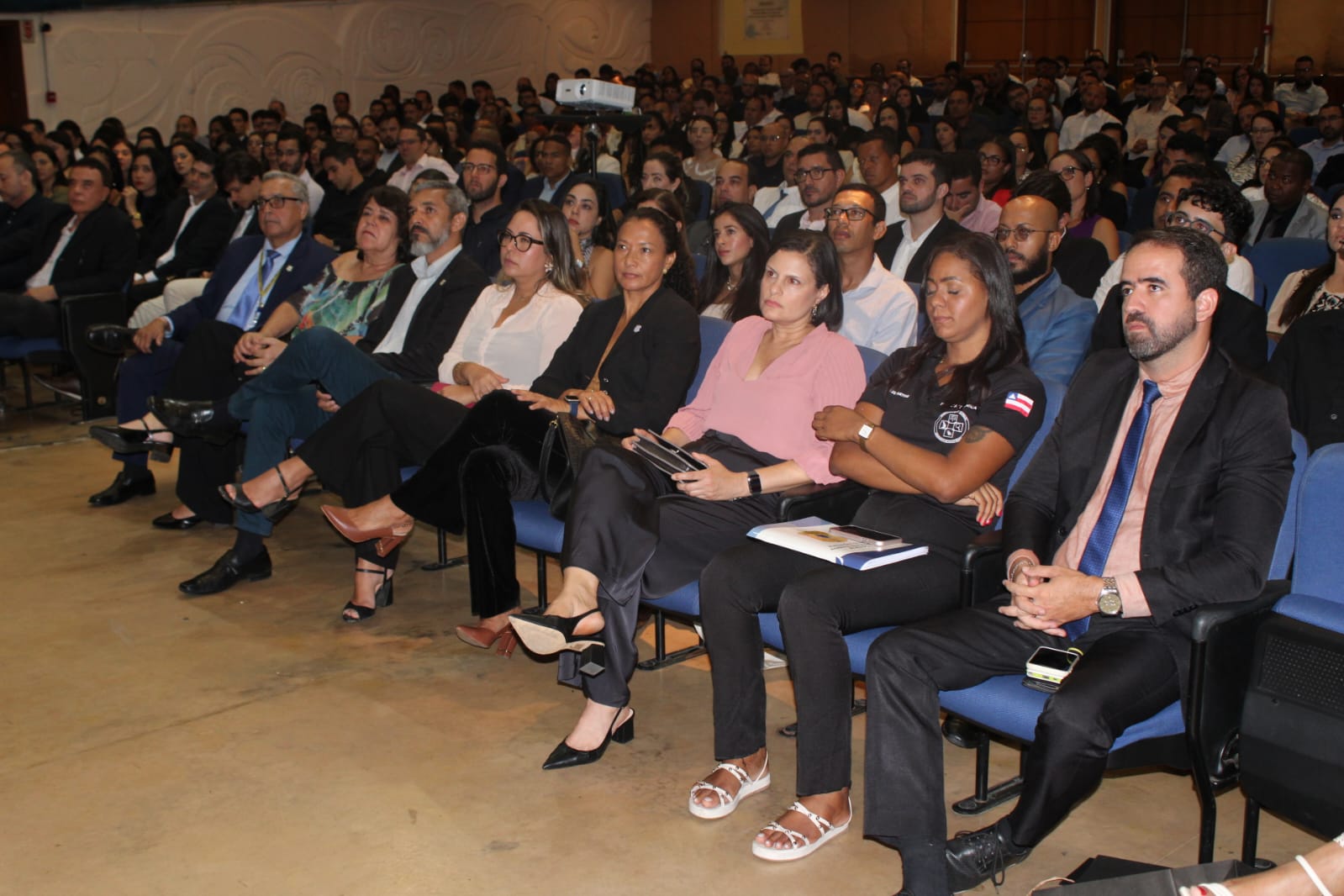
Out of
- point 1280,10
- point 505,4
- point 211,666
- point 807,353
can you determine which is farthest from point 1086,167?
point 505,4

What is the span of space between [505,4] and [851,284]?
545 inches

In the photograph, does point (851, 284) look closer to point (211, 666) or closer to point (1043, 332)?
point (1043, 332)

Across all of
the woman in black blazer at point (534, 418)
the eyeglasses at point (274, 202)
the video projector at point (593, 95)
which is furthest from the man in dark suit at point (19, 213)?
the woman in black blazer at point (534, 418)

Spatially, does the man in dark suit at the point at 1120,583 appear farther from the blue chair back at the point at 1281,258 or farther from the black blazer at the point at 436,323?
the black blazer at the point at 436,323

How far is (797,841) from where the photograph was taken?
8.09 feet

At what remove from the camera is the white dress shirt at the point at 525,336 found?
3.95 metres

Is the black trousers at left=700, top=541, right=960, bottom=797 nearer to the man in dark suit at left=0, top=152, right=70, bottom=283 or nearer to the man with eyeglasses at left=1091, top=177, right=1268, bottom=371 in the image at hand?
the man with eyeglasses at left=1091, top=177, right=1268, bottom=371

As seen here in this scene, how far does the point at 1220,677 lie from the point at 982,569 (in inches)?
20.2

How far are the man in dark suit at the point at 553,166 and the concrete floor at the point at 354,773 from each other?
4057mm

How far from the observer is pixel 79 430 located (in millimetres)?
6043

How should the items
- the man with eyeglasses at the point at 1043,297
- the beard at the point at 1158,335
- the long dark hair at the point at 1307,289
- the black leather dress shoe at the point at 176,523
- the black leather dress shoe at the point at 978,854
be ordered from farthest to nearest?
the black leather dress shoe at the point at 176,523
the long dark hair at the point at 1307,289
the man with eyeglasses at the point at 1043,297
the beard at the point at 1158,335
the black leather dress shoe at the point at 978,854

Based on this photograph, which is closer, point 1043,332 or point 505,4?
point 1043,332

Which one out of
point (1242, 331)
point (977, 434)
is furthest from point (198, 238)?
point (1242, 331)

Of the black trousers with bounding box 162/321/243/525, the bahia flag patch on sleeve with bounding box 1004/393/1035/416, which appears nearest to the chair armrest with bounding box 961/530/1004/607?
the bahia flag patch on sleeve with bounding box 1004/393/1035/416
